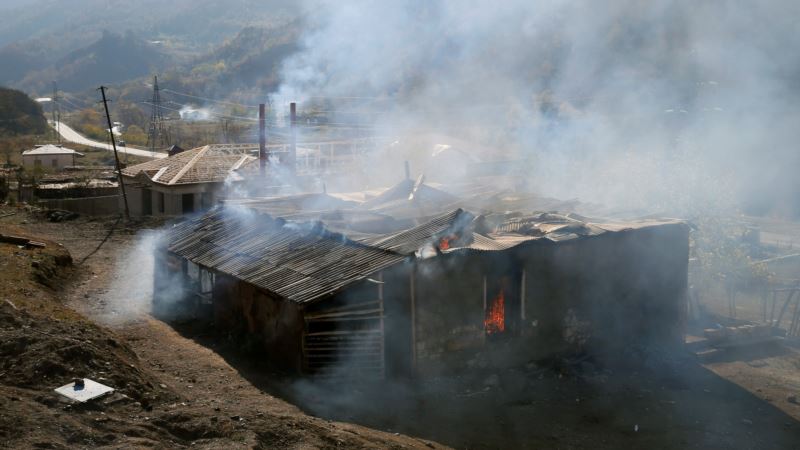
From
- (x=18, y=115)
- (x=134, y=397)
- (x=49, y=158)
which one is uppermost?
(x=18, y=115)

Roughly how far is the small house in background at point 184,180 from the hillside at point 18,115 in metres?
41.7

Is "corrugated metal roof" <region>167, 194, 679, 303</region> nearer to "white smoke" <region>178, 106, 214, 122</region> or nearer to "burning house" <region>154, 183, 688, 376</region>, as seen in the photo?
"burning house" <region>154, 183, 688, 376</region>

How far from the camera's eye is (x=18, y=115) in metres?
75.6

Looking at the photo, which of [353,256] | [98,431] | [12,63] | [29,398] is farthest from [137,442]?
[12,63]

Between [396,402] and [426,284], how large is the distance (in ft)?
7.72

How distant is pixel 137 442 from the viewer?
10.1 meters

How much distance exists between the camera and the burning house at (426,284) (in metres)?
15.2

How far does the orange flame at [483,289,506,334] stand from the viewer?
54.1ft

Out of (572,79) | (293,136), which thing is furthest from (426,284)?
(572,79)

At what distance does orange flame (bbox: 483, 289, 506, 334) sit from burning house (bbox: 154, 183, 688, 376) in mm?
28

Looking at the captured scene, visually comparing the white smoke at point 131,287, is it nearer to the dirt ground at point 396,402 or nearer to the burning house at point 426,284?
the dirt ground at point 396,402

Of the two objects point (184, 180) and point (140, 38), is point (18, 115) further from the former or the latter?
point (140, 38)

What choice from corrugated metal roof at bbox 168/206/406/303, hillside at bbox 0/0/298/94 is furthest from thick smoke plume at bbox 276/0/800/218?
hillside at bbox 0/0/298/94

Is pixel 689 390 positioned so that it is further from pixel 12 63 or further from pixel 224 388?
pixel 12 63
